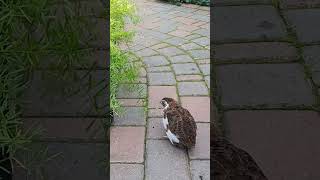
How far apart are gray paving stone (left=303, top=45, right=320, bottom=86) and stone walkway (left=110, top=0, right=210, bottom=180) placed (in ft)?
1.91

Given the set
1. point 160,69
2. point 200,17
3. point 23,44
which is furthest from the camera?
point 200,17

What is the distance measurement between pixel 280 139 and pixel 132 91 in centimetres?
92

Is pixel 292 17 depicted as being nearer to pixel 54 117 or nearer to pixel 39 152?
pixel 54 117

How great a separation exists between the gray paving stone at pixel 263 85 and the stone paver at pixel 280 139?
4.3 inches

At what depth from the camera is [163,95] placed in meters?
3.08

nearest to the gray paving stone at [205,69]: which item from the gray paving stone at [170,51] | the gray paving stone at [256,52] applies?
the gray paving stone at [256,52]

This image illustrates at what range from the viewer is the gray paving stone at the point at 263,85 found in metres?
2.83

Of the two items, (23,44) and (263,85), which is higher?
(23,44)

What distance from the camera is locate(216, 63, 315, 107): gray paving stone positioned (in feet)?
9.27

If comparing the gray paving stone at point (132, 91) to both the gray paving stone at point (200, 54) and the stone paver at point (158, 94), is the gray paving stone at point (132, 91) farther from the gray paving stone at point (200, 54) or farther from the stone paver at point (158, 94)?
the gray paving stone at point (200, 54)

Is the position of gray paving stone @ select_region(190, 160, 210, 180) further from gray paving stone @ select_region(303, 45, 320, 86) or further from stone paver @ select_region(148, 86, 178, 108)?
gray paving stone @ select_region(303, 45, 320, 86)

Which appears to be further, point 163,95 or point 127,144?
point 163,95

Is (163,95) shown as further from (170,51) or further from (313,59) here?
(313,59)

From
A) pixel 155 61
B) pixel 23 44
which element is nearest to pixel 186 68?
pixel 155 61
